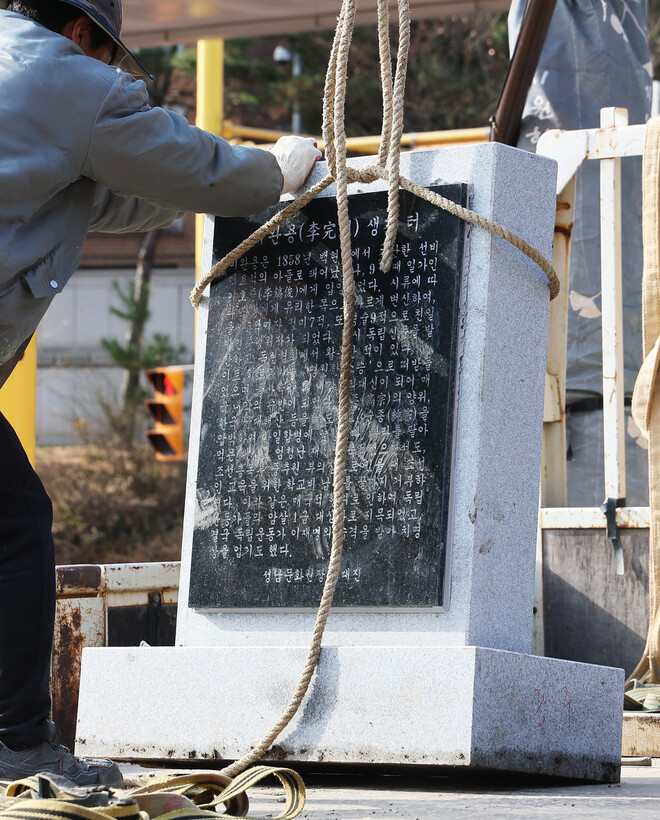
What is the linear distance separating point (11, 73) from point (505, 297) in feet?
4.69

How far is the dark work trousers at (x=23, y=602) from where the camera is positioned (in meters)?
3.27

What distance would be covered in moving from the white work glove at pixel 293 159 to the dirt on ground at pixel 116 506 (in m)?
13.1

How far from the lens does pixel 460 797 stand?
3209 millimetres

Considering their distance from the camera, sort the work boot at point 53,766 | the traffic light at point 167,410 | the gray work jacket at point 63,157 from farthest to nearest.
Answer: the traffic light at point 167,410 < the work boot at point 53,766 < the gray work jacket at point 63,157

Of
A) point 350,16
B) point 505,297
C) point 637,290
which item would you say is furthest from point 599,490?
point 350,16

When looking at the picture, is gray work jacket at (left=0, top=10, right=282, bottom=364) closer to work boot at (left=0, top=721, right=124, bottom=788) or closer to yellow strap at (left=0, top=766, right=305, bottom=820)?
work boot at (left=0, top=721, right=124, bottom=788)

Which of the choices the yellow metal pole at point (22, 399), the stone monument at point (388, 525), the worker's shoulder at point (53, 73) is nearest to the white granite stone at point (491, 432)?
the stone monument at point (388, 525)

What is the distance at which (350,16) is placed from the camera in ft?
12.3

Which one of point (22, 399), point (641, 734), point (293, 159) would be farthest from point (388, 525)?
point (22, 399)

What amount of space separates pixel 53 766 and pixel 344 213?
1682 mm

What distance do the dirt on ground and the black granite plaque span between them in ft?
42.1

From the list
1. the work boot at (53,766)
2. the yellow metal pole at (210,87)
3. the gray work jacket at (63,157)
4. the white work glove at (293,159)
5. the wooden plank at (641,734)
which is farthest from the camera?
the yellow metal pole at (210,87)

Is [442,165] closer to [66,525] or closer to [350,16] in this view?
[350,16]

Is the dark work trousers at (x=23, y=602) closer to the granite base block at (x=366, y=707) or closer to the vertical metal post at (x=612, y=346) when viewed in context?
the granite base block at (x=366, y=707)
